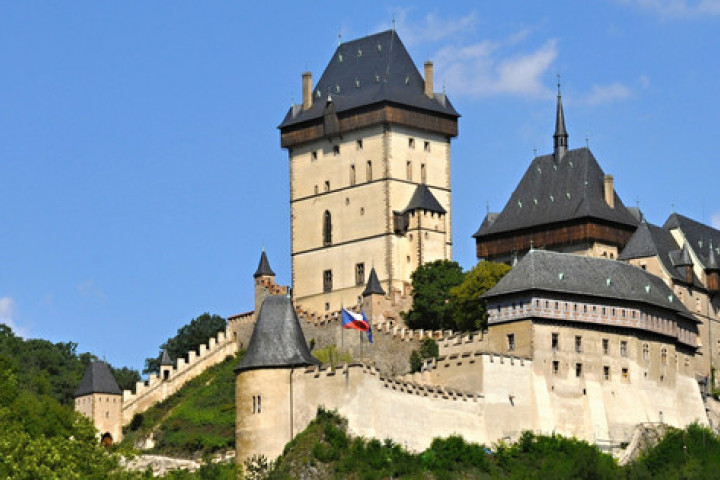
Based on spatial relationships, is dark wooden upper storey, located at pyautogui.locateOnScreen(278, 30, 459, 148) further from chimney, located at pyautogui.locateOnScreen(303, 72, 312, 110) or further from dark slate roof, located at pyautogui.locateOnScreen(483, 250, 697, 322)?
dark slate roof, located at pyautogui.locateOnScreen(483, 250, 697, 322)

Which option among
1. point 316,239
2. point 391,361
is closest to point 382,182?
point 316,239

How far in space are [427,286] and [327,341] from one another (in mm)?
5056

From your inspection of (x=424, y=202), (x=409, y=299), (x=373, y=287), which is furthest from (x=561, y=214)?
(x=373, y=287)

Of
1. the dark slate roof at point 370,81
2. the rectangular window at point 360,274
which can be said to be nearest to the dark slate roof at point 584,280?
the rectangular window at point 360,274

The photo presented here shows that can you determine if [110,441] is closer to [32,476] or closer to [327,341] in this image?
[327,341]

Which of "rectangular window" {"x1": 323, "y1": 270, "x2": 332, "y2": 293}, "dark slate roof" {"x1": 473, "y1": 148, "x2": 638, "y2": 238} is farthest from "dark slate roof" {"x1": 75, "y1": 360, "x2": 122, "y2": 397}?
"dark slate roof" {"x1": 473, "y1": 148, "x2": 638, "y2": 238}

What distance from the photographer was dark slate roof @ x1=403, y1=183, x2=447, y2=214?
110 m

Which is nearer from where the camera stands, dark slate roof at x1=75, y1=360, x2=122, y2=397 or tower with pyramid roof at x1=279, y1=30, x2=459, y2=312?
dark slate roof at x1=75, y1=360, x2=122, y2=397

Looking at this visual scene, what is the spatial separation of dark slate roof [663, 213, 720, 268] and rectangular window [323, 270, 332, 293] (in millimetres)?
15579

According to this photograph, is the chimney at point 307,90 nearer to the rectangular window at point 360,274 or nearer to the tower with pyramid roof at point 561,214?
the rectangular window at point 360,274

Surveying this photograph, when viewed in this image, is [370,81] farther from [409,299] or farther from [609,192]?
[609,192]

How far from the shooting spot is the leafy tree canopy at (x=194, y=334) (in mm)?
124062

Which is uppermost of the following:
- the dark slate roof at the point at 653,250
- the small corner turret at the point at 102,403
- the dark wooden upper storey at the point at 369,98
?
the dark wooden upper storey at the point at 369,98

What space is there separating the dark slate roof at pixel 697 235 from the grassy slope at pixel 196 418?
20948 millimetres
